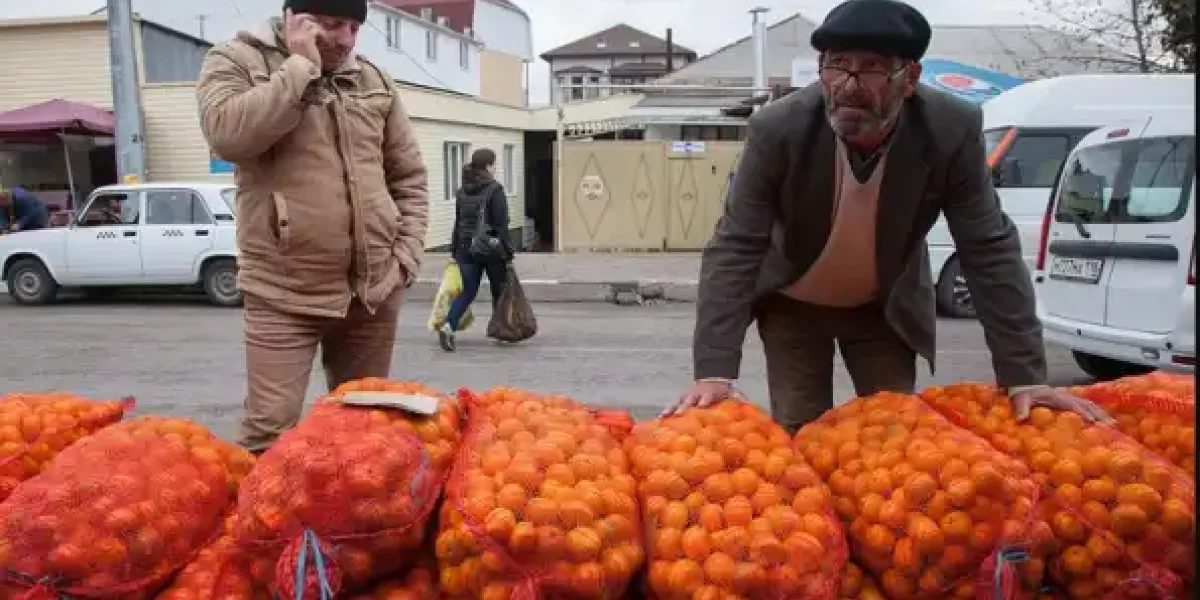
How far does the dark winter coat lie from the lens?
9.69 m

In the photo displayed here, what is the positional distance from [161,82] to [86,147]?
84.5 inches

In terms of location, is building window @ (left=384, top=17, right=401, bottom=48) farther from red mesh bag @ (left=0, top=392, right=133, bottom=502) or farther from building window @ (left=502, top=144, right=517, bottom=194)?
red mesh bag @ (left=0, top=392, right=133, bottom=502)

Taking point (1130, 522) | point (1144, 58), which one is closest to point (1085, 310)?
point (1130, 522)

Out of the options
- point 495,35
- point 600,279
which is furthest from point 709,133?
point 495,35

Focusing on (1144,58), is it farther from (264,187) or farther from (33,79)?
(33,79)

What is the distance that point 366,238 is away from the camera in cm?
285

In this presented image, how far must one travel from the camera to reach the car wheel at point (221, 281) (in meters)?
13.0

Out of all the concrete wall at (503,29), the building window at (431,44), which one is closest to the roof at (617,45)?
the concrete wall at (503,29)

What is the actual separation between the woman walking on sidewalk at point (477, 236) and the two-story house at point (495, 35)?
3864 cm

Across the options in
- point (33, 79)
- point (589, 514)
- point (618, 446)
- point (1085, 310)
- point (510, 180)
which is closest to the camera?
point (589, 514)

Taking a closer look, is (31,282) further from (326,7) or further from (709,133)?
(709,133)

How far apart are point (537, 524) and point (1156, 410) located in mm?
1526

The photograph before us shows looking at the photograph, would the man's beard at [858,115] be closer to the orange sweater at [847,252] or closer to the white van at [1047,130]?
the orange sweater at [847,252]

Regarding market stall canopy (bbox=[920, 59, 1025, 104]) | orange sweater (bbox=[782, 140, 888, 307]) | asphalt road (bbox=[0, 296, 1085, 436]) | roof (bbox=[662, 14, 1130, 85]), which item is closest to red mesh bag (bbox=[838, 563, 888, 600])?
orange sweater (bbox=[782, 140, 888, 307])
